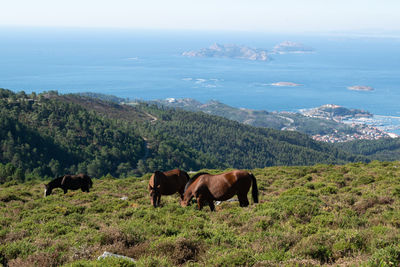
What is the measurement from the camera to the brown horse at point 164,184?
14.9 meters

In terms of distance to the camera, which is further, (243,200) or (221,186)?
(243,200)

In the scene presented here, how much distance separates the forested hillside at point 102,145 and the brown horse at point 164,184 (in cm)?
2833

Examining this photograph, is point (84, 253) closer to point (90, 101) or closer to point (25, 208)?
point (25, 208)

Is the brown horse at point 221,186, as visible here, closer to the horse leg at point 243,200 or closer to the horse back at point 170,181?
the horse leg at point 243,200

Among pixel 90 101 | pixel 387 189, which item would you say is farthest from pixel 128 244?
pixel 90 101

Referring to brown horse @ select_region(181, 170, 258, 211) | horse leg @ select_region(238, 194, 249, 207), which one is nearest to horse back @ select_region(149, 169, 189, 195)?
brown horse @ select_region(181, 170, 258, 211)

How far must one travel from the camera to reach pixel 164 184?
49.9ft

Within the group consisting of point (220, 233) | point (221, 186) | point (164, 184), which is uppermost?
point (221, 186)

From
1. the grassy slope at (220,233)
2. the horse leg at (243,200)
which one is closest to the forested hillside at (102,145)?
the grassy slope at (220,233)

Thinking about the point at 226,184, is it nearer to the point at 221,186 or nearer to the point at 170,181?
the point at 221,186

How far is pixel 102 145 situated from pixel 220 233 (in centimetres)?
8881

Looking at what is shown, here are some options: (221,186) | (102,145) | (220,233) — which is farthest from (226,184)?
(102,145)

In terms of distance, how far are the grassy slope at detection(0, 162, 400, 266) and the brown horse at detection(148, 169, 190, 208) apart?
0.93 metres

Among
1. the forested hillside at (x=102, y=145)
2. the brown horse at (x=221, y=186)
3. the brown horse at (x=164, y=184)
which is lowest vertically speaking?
the forested hillside at (x=102, y=145)
